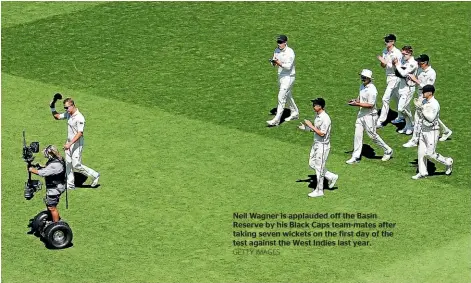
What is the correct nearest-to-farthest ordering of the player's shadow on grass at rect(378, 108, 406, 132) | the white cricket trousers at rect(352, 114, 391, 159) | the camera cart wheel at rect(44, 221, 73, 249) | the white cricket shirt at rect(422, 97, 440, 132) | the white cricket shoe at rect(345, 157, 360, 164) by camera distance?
the camera cart wheel at rect(44, 221, 73, 249), the white cricket shirt at rect(422, 97, 440, 132), the white cricket trousers at rect(352, 114, 391, 159), the white cricket shoe at rect(345, 157, 360, 164), the player's shadow on grass at rect(378, 108, 406, 132)

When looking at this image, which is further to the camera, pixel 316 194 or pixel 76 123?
pixel 316 194

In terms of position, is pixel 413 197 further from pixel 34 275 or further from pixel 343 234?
pixel 34 275

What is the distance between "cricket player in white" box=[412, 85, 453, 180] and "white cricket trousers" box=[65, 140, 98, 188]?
7.94 m

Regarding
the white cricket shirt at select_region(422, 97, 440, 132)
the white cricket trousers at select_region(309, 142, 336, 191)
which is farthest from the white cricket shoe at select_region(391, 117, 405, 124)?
the white cricket trousers at select_region(309, 142, 336, 191)

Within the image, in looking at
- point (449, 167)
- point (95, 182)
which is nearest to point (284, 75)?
point (449, 167)

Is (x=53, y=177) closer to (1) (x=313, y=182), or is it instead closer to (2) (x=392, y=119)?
(1) (x=313, y=182)

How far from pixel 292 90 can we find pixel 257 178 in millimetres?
6529

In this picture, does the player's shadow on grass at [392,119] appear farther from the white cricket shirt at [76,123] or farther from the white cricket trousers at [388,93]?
the white cricket shirt at [76,123]

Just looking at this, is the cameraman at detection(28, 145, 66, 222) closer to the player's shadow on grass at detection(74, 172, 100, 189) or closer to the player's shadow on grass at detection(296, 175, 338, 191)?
the player's shadow on grass at detection(74, 172, 100, 189)

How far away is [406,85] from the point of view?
115ft

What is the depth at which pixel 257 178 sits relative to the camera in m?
32.3

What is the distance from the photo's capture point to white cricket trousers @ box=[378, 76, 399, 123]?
35.4 meters

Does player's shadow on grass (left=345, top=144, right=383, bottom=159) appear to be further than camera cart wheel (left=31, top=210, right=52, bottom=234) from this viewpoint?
Yes

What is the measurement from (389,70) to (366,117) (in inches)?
117
